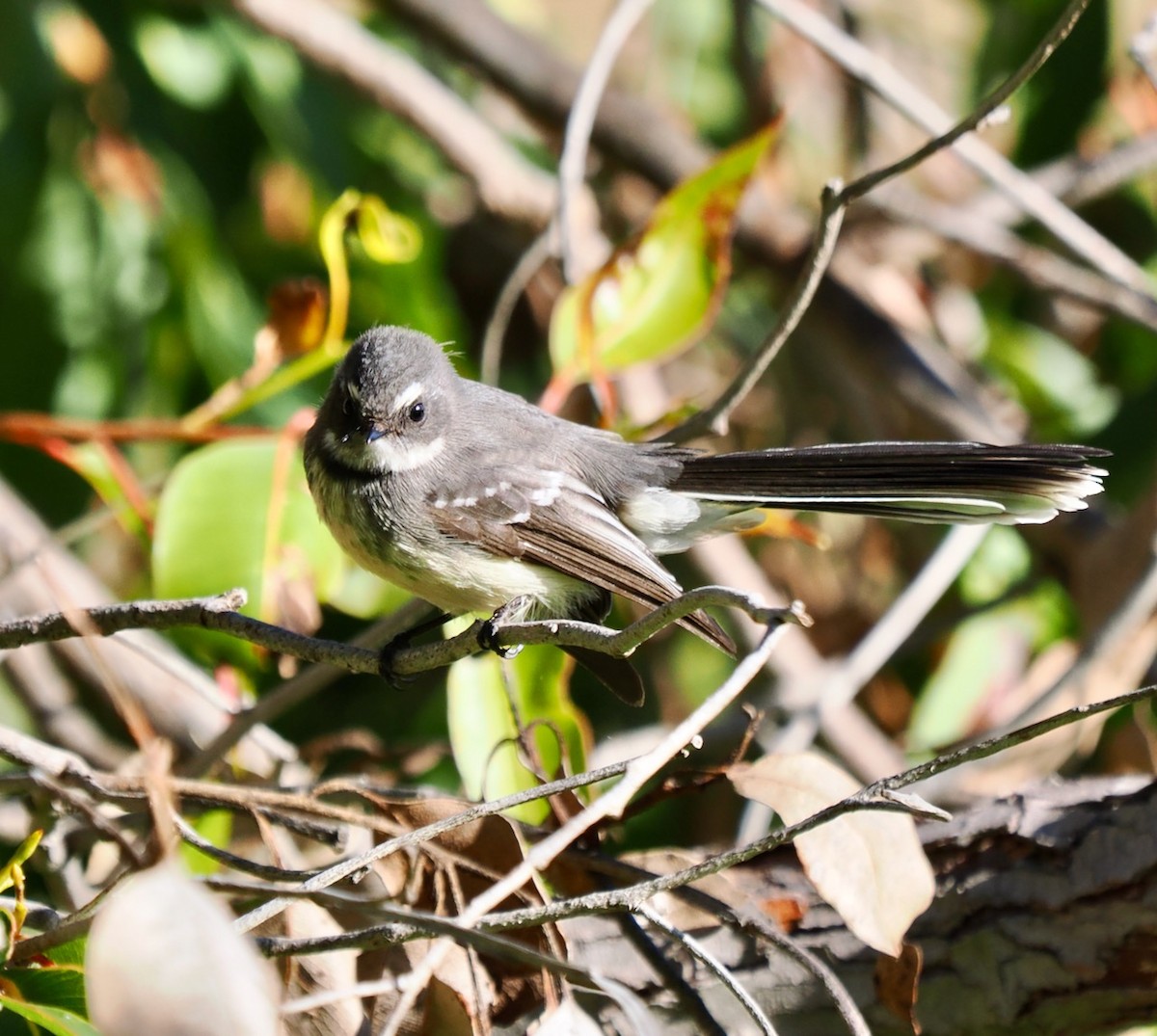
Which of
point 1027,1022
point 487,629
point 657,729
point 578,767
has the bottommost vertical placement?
point 1027,1022

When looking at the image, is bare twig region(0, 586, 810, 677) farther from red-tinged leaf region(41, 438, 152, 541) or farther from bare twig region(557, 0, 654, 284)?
bare twig region(557, 0, 654, 284)

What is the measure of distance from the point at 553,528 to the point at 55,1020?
150 centimetres

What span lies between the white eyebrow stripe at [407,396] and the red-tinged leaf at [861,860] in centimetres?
119

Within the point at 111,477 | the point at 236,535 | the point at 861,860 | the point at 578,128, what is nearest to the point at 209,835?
the point at 236,535

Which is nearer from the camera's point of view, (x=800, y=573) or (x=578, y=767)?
(x=578, y=767)

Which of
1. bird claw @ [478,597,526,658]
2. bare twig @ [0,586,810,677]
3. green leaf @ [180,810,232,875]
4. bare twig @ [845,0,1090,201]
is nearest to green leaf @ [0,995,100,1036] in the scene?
bare twig @ [0,586,810,677]

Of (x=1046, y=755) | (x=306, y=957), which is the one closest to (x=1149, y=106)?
(x=1046, y=755)

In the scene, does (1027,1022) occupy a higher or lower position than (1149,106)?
lower

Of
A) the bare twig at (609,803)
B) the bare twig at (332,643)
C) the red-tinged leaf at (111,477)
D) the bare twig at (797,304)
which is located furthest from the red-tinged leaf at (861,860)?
the red-tinged leaf at (111,477)

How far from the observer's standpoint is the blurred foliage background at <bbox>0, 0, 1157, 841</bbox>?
350cm

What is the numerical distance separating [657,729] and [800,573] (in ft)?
3.94

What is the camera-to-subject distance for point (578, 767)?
2361 mm

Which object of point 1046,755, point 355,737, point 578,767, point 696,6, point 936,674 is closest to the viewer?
point 578,767

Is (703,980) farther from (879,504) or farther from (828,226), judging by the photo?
(828,226)
